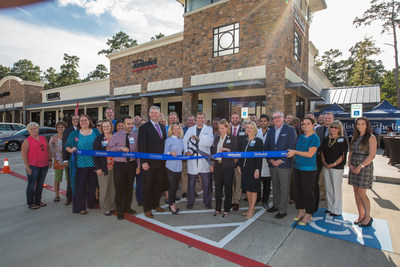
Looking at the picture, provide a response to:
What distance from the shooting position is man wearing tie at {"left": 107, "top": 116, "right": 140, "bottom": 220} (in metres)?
4.10

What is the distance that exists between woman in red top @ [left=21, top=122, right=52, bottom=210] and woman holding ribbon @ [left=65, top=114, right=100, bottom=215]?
0.70 meters

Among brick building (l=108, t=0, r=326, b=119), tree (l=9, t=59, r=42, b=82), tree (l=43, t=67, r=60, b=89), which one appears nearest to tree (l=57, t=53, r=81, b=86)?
tree (l=43, t=67, r=60, b=89)

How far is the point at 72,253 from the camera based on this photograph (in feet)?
9.71

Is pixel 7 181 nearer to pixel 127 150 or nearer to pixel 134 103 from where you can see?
pixel 127 150

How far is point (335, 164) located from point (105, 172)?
4.41m

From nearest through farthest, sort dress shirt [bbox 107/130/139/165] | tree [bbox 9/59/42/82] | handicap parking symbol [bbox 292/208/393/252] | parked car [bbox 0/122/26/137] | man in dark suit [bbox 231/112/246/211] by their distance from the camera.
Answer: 1. handicap parking symbol [bbox 292/208/393/252]
2. dress shirt [bbox 107/130/139/165]
3. man in dark suit [bbox 231/112/246/211]
4. parked car [bbox 0/122/26/137]
5. tree [bbox 9/59/42/82]

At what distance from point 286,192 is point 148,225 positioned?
258 cm

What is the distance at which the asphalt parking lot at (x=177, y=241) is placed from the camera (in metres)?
2.82

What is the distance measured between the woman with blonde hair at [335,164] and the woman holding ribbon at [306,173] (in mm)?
622

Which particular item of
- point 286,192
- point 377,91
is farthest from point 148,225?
point 377,91

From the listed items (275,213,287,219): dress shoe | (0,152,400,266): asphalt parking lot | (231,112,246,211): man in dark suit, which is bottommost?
(0,152,400,266): asphalt parking lot

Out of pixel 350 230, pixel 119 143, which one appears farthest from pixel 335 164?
pixel 119 143

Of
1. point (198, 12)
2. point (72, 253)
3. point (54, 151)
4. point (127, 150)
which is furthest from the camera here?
point (198, 12)

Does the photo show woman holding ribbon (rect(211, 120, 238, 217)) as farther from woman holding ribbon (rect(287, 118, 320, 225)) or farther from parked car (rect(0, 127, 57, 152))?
parked car (rect(0, 127, 57, 152))
